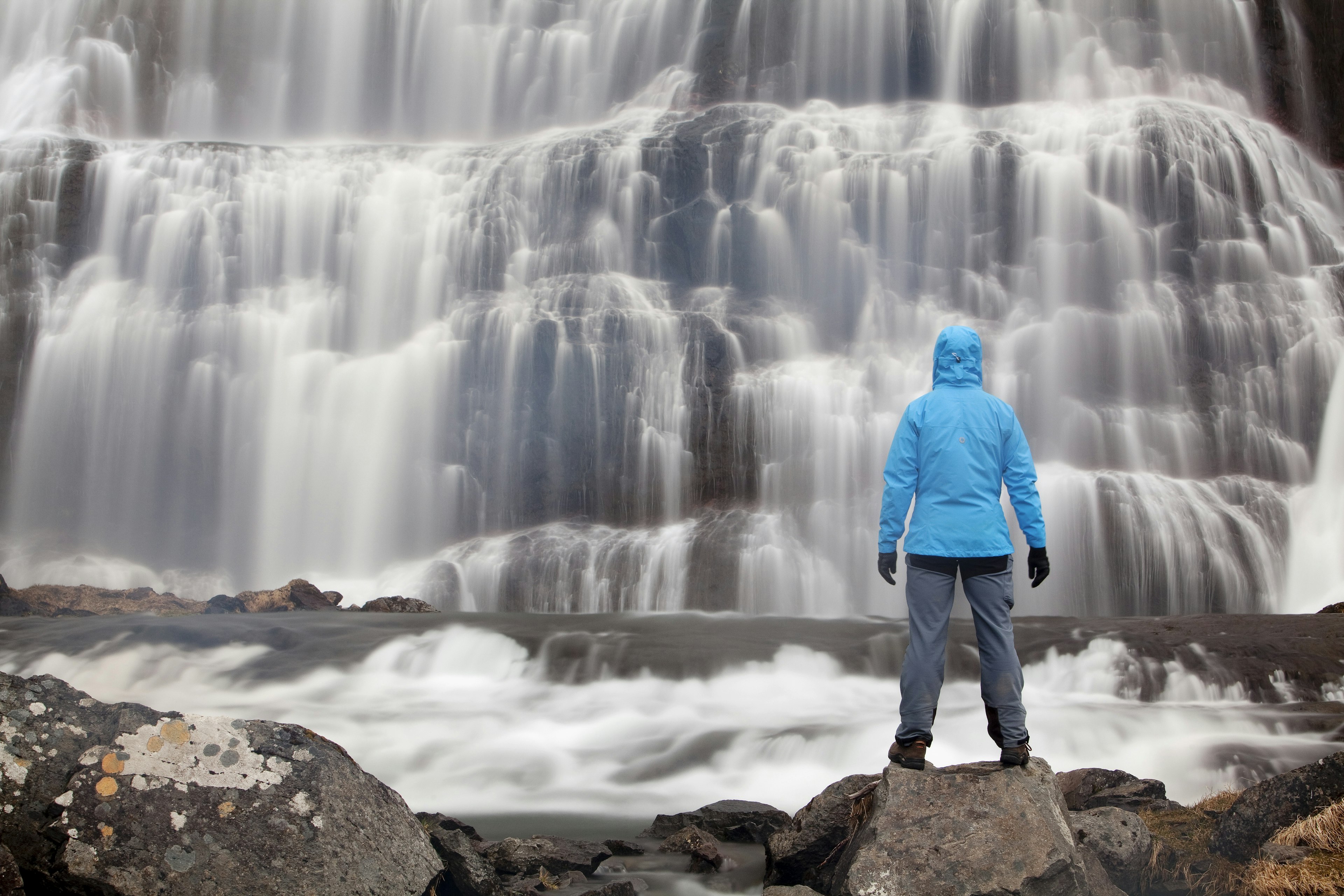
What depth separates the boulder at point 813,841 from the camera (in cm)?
493

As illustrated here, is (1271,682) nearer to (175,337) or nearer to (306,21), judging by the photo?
(175,337)

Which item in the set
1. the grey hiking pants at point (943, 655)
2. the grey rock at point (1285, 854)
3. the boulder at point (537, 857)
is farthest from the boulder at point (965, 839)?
the boulder at point (537, 857)

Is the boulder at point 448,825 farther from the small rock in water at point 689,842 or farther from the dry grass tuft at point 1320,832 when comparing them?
the dry grass tuft at point 1320,832

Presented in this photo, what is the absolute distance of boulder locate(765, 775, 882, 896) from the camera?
4.93 m

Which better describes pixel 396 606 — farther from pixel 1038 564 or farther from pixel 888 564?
pixel 1038 564

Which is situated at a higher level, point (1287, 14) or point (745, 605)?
point (1287, 14)

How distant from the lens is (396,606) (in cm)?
1455

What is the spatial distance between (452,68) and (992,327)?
16.7 m

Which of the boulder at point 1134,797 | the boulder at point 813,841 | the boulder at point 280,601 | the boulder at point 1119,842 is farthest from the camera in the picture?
the boulder at point 280,601

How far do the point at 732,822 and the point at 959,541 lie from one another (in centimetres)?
289

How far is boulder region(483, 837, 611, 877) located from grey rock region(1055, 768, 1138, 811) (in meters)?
2.85

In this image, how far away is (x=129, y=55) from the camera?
27.9 m

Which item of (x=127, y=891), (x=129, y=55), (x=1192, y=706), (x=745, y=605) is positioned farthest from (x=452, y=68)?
(x=127, y=891)

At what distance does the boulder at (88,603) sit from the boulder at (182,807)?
986 cm
